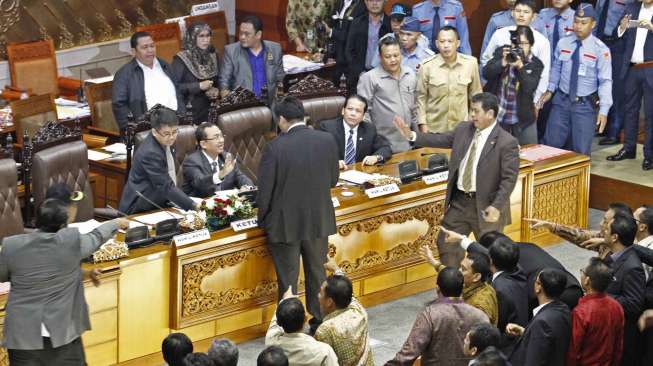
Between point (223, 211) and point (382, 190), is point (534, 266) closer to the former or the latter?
point (382, 190)

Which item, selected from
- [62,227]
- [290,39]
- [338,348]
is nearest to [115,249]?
[62,227]

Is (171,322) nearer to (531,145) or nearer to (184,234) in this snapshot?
(184,234)

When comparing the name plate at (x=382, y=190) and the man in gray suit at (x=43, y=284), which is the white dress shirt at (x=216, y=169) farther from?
the man in gray suit at (x=43, y=284)

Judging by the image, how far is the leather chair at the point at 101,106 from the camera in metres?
9.39

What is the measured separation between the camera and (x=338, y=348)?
5.30 metres

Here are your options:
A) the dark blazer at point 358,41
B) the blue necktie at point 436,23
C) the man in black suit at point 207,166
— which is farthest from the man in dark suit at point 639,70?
the man in black suit at point 207,166

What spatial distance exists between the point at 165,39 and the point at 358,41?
2269mm

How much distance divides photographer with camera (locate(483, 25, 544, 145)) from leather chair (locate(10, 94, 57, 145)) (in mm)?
3054

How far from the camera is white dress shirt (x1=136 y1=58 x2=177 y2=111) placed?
29.7 ft

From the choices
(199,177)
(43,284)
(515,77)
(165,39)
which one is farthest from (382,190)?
(165,39)

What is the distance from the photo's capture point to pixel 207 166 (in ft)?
24.6

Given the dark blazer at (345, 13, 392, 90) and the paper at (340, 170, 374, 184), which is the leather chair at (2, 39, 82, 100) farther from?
the paper at (340, 170, 374, 184)

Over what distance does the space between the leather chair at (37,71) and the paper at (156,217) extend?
369 cm

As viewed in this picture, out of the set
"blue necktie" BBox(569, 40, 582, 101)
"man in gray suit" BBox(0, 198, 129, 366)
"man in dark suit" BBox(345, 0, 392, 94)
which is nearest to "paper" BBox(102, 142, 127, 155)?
"man in dark suit" BBox(345, 0, 392, 94)
